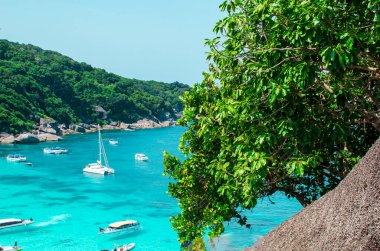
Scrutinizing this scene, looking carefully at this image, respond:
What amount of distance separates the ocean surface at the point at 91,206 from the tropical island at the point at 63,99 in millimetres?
17040

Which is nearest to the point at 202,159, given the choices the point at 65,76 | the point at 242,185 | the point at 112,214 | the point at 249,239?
the point at 242,185

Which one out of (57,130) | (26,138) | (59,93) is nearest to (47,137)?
(26,138)

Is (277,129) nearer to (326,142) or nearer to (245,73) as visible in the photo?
(245,73)

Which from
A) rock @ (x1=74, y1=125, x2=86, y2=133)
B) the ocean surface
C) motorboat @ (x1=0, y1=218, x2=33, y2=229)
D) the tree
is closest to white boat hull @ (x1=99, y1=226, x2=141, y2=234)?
the ocean surface

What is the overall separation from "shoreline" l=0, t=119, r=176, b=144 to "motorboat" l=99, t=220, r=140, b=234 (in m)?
48.3

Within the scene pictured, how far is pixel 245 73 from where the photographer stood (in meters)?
6.59

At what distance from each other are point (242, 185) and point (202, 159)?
3505mm

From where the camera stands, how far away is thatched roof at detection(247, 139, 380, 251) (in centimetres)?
470

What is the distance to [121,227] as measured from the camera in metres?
34.0

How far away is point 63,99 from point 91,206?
66.5 metres

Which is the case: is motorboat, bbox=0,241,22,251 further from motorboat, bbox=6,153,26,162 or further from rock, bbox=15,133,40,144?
rock, bbox=15,133,40,144

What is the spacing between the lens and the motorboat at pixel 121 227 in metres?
33.6

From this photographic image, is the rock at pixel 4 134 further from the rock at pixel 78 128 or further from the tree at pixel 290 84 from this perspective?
the tree at pixel 290 84

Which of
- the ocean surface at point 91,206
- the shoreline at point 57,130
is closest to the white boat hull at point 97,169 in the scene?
the ocean surface at point 91,206
